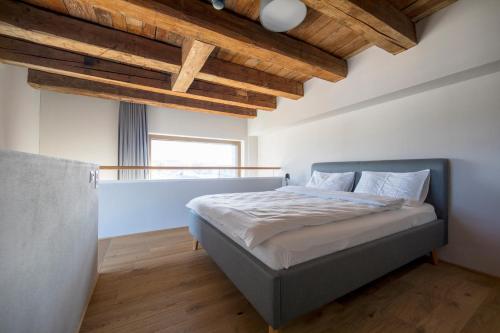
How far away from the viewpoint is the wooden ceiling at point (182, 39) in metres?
1.49

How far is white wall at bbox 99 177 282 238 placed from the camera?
2.60 metres

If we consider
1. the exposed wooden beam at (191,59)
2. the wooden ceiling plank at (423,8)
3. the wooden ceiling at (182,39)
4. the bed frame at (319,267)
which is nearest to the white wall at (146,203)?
the bed frame at (319,267)

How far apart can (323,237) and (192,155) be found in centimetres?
354

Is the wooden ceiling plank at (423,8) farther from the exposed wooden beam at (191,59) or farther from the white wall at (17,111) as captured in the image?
the white wall at (17,111)

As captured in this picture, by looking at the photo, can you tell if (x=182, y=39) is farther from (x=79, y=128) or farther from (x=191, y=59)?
(x=79, y=128)

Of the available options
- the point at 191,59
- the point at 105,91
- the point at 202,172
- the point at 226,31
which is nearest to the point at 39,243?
the point at 226,31

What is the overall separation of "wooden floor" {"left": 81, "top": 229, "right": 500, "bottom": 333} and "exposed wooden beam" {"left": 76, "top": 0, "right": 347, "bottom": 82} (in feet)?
6.76

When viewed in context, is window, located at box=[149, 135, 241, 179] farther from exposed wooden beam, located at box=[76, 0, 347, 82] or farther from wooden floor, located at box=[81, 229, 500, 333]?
exposed wooden beam, located at box=[76, 0, 347, 82]

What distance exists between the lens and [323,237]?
1.19 metres

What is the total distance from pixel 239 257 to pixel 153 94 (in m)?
2.90

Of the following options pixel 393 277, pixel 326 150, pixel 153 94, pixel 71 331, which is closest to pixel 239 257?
pixel 71 331

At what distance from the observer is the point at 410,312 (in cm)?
126

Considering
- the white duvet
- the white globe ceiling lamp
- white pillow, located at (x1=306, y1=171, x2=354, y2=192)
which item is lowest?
the white duvet

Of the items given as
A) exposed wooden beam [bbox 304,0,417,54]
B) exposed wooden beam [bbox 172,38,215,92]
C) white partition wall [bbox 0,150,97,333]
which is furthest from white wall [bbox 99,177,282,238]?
exposed wooden beam [bbox 304,0,417,54]
